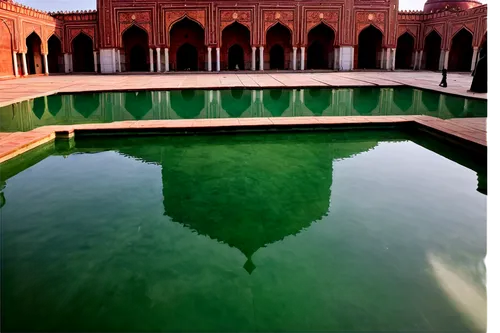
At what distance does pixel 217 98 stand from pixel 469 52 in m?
15.4

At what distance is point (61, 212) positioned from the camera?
9.23 ft

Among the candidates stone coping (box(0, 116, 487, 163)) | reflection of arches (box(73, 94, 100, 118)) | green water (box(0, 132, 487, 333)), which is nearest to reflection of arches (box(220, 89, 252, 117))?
stone coping (box(0, 116, 487, 163))

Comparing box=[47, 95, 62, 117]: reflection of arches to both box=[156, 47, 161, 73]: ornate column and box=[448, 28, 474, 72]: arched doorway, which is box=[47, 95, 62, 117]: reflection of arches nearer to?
box=[156, 47, 161, 73]: ornate column

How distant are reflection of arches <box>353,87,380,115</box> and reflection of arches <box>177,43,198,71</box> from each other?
35.9ft

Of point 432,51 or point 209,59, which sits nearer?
point 209,59

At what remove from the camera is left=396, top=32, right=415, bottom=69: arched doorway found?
829 inches

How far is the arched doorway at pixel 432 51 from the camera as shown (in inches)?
797

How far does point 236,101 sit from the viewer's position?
26.6 ft

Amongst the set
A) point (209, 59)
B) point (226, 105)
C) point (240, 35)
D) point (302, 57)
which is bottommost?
point (226, 105)

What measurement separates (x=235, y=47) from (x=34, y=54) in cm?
844

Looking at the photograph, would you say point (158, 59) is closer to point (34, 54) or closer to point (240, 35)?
point (240, 35)

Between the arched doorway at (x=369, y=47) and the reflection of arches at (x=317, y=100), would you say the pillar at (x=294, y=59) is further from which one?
the reflection of arches at (x=317, y=100)

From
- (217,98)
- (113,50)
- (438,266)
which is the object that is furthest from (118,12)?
(438,266)

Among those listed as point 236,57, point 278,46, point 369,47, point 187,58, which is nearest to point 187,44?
point 187,58
